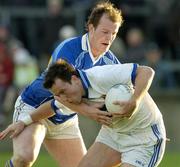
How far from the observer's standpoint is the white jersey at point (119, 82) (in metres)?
8.34

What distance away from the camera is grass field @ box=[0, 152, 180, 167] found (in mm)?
14688

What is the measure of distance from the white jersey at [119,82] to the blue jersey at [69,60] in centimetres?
87

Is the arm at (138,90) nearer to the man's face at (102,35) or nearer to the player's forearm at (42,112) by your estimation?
the player's forearm at (42,112)

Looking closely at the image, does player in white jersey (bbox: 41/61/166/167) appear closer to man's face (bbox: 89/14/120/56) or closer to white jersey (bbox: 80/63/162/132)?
white jersey (bbox: 80/63/162/132)

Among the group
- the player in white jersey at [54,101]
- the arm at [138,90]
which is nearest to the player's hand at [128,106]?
the arm at [138,90]

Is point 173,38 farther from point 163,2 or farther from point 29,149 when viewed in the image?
point 29,149

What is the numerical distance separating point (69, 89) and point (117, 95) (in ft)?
1.48

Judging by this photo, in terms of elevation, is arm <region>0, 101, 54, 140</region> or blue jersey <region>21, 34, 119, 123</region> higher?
blue jersey <region>21, 34, 119, 123</region>

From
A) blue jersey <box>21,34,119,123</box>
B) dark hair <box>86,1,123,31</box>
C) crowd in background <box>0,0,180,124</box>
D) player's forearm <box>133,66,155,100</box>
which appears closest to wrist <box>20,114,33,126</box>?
blue jersey <box>21,34,119,123</box>

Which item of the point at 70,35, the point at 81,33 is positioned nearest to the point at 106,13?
the point at 70,35

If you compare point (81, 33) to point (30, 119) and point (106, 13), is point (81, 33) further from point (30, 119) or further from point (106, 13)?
point (30, 119)

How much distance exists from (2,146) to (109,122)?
9.17 metres

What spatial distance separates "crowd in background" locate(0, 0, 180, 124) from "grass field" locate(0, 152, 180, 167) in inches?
49.5

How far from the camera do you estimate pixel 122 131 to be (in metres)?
8.63
